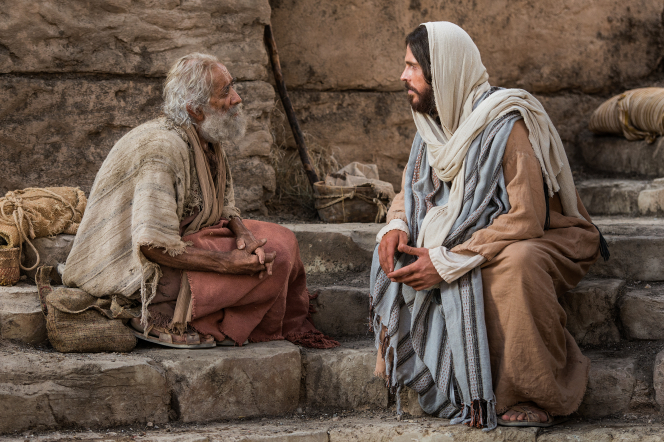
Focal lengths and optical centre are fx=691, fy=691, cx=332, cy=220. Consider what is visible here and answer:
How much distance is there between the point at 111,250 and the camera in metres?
3.32

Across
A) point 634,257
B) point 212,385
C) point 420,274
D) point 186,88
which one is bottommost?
point 212,385

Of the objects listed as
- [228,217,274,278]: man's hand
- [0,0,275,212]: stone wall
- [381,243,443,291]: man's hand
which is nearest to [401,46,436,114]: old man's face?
[381,243,443,291]: man's hand

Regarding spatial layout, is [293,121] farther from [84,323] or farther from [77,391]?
[77,391]

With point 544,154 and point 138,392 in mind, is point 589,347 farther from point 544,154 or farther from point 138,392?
point 138,392

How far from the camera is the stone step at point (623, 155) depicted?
5154mm

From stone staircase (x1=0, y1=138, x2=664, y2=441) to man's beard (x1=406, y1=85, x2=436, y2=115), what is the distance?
1.05m

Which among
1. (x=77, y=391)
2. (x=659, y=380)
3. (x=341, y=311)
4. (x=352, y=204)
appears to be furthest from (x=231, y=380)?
(x=352, y=204)

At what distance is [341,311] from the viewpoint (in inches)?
149

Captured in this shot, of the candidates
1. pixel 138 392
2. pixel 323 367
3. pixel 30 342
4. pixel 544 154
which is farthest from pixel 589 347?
pixel 30 342

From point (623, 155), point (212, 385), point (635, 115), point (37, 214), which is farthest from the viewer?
point (623, 155)

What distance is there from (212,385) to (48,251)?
136 cm

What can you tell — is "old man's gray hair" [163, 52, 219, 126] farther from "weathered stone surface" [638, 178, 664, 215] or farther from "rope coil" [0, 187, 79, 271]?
"weathered stone surface" [638, 178, 664, 215]

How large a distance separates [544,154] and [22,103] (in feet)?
11.1

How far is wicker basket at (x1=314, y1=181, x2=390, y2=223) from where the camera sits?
4.92 meters
